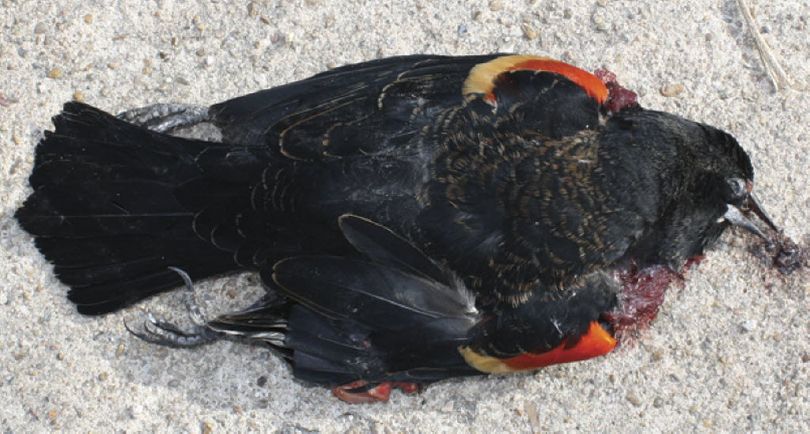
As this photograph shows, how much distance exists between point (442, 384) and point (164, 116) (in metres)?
1.70

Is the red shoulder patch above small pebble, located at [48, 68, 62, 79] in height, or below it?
above

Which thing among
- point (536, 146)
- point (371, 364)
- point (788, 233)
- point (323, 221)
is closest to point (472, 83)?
point (536, 146)

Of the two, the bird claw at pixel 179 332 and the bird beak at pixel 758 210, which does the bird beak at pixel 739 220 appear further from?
the bird claw at pixel 179 332

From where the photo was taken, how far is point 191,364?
5094 mm

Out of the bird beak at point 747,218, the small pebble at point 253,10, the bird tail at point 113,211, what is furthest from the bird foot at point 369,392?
the small pebble at point 253,10

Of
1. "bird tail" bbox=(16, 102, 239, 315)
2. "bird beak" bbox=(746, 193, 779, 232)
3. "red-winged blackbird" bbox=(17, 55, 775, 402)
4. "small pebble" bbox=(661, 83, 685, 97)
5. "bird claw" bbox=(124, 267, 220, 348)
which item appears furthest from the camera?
"small pebble" bbox=(661, 83, 685, 97)

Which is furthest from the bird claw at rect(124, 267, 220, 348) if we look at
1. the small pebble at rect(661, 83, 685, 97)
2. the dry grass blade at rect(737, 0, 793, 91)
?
the dry grass blade at rect(737, 0, 793, 91)

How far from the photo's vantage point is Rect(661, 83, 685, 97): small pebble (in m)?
5.39

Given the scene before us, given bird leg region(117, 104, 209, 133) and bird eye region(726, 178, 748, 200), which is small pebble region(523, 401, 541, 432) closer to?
bird eye region(726, 178, 748, 200)

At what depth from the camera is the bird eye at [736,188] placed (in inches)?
182

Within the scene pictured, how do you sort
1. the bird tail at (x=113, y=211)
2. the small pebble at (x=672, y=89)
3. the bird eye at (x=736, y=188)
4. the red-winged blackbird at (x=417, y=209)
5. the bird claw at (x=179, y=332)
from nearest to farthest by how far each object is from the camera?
the red-winged blackbird at (x=417, y=209)
the bird eye at (x=736, y=188)
the bird tail at (x=113, y=211)
the bird claw at (x=179, y=332)
the small pebble at (x=672, y=89)

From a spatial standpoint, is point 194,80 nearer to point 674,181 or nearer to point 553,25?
point 553,25

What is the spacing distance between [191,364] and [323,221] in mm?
1070

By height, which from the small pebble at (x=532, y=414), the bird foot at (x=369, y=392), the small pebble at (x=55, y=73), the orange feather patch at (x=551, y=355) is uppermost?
the small pebble at (x=55, y=73)
